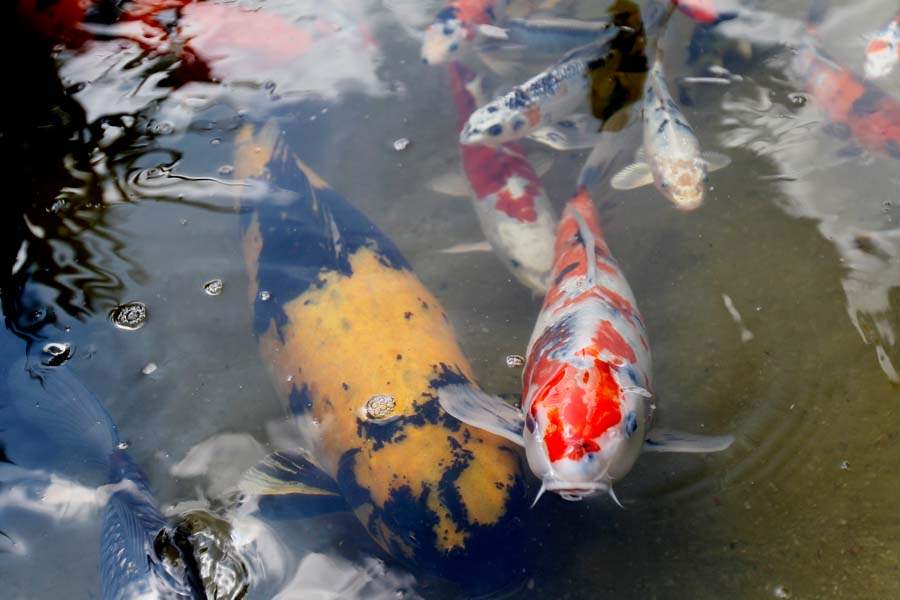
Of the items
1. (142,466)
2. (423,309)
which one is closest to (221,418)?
(142,466)

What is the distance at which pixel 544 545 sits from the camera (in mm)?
3023

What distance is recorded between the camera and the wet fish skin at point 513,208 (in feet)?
13.2

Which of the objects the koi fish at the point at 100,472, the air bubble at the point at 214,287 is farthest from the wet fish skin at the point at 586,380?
the air bubble at the point at 214,287

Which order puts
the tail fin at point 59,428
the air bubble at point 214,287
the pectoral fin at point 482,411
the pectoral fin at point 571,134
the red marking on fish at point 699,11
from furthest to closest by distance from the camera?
the red marking on fish at point 699,11 < the pectoral fin at point 571,134 < the air bubble at point 214,287 < the tail fin at point 59,428 < the pectoral fin at point 482,411

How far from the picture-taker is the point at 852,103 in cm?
430

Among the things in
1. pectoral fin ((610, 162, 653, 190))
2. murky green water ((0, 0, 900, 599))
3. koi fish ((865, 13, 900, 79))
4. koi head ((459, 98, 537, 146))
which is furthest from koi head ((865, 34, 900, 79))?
koi head ((459, 98, 537, 146))

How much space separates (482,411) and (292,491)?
0.86 m

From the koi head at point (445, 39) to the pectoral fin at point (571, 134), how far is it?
3.16ft

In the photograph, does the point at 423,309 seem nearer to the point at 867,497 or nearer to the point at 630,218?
the point at 630,218

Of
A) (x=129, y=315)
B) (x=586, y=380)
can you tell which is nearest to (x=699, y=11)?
(x=586, y=380)

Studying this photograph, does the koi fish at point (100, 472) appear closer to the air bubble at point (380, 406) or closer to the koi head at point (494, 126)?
the air bubble at point (380, 406)

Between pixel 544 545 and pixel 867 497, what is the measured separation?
127 cm

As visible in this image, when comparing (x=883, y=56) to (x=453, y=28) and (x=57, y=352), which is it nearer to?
(x=453, y=28)

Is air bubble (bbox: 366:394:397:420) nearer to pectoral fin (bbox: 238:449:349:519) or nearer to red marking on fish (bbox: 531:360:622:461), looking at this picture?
pectoral fin (bbox: 238:449:349:519)
